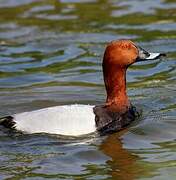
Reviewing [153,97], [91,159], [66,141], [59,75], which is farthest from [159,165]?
[59,75]

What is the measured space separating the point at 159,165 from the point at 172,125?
151cm

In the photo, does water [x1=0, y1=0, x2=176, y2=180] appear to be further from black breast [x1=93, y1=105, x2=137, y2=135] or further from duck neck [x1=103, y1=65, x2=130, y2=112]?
duck neck [x1=103, y1=65, x2=130, y2=112]

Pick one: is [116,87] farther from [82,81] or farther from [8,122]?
[82,81]

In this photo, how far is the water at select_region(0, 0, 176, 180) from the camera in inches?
294

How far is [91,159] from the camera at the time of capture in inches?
302

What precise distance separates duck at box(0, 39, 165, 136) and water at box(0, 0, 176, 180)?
112 millimetres

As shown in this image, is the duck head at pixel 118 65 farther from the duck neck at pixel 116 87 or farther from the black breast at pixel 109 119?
the black breast at pixel 109 119

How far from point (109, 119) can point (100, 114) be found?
120 millimetres

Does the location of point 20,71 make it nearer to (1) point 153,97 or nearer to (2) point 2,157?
(1) point 153,97

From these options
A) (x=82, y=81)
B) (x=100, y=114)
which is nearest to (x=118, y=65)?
(x=100, y=114)

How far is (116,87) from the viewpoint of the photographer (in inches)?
355

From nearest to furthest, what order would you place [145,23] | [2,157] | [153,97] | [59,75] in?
[2,157] → [153,97] → [59,75] → [145,23]

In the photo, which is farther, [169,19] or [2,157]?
[169,19]

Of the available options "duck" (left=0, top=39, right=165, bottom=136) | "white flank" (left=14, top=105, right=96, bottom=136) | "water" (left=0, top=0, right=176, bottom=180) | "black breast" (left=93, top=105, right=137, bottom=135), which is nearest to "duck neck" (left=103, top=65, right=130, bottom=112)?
"duck" (left=0, top=39, right=165, bottom=136)
